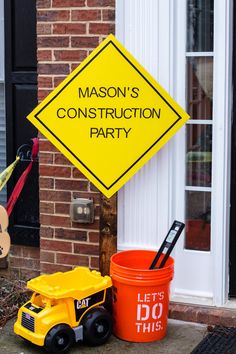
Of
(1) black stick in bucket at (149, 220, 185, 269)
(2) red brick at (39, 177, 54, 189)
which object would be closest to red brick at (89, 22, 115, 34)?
(2) red brick at (39, 177, 54, 189)

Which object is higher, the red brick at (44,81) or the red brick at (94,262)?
the red brick at (44,81)

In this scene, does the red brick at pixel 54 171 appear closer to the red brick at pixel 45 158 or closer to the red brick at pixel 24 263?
the red brick at pixel 45 158

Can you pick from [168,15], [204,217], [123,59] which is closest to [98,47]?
[123,59]

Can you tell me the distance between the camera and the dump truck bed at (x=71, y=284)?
409 centimetres

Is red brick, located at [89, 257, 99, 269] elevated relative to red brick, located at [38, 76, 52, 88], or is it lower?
lower

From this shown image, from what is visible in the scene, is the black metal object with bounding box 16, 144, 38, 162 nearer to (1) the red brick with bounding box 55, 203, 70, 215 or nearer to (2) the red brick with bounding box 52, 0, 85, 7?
(1) the red brick with bounding box 55, 203, 70, 215

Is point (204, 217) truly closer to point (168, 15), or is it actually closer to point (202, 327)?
point (202, 327)

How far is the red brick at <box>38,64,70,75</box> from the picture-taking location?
481 centimetres

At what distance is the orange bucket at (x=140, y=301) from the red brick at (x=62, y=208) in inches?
27.0

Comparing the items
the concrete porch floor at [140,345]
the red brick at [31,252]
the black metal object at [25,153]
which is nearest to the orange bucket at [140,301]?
the concrete porch floor at [140,345]

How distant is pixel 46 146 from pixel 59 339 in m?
1.46

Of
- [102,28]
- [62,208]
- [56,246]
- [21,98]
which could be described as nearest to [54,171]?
[62,208]

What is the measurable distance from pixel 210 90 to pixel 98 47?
31.3 inches

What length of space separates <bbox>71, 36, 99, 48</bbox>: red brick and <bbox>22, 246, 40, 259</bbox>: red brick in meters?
1.57
